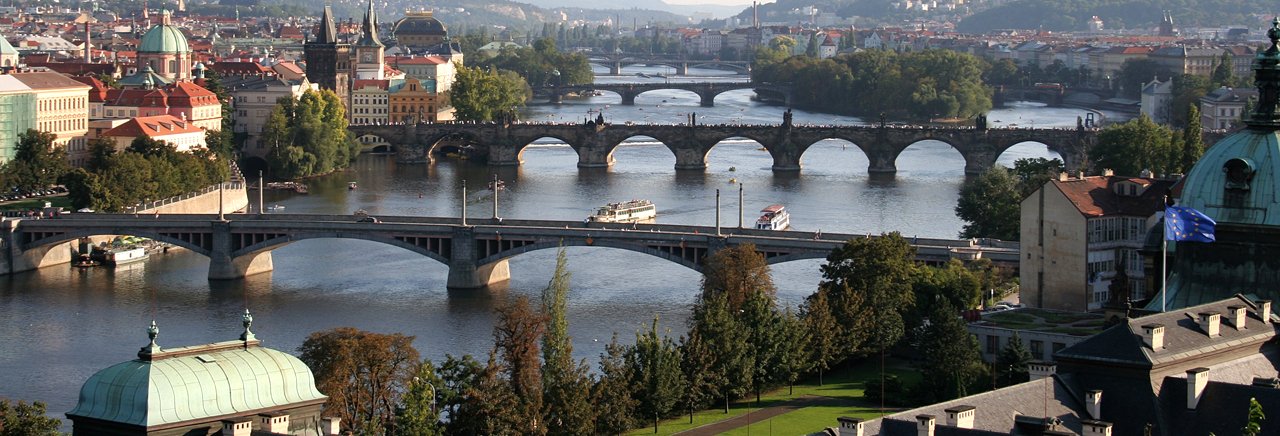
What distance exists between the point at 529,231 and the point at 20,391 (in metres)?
18.5

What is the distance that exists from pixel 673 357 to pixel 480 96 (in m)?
73.8

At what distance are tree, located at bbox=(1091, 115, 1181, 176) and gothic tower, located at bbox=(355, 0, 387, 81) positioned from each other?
55.5m

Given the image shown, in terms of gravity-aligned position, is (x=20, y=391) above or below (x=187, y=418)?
below

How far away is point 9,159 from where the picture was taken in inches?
3135

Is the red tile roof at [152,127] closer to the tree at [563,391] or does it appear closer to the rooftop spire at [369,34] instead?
the rooftop spire at [369,34]

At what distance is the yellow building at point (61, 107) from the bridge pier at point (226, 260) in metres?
24.1

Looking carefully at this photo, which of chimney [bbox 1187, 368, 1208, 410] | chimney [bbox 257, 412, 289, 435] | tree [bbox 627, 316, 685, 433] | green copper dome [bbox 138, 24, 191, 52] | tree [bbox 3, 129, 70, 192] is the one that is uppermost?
green copper dome [bbox 138, 24, 191, 52]

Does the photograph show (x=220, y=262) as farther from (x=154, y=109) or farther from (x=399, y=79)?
(x=399, y=79)

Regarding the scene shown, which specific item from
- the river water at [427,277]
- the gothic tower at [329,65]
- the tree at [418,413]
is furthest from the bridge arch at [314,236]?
the gothic tower at [329,65]

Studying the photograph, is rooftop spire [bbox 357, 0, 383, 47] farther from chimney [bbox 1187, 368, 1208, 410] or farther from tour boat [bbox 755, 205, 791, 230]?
chimney [bbox 1187, 368, 1208, 410]

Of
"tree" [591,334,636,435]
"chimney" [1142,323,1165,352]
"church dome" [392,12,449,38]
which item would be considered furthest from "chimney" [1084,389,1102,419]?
"church dome" [392,12,449,38]

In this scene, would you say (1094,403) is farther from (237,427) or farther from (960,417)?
(237,427)

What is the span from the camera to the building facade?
4697 cm

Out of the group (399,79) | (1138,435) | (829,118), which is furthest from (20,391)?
(829,118)
